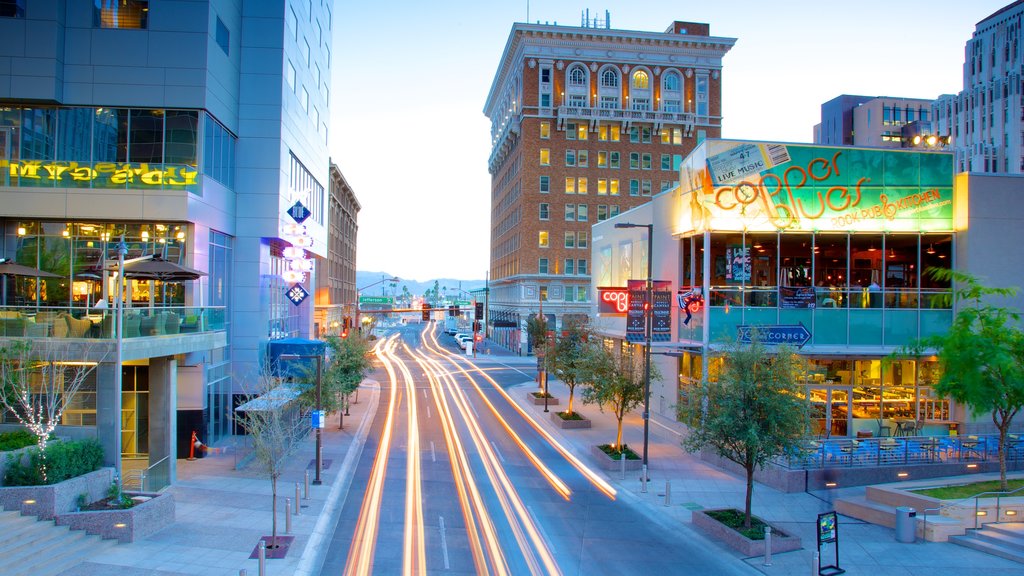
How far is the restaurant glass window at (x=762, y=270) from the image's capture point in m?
29.2

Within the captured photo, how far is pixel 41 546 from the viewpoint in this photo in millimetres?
14883

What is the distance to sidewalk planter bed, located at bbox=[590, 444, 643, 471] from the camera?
25438mm

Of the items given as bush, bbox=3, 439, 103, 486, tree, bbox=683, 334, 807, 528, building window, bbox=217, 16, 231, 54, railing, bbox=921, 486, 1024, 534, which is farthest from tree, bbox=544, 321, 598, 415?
bush, bbox=3, 439, 103, 486

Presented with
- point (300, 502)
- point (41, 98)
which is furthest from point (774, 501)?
point (41, 98)

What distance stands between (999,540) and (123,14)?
3376 centimetres

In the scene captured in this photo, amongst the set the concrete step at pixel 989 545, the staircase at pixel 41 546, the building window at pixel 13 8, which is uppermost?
the building window at pixel 13 8

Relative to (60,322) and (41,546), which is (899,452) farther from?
(60,322)

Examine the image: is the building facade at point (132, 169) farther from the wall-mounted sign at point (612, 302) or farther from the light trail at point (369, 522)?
the wall-mounted sign at point (612, 302)

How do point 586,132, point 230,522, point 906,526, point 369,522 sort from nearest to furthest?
1. point 906,526
2. point 230,522
3. point 369,522
4. point 586,132

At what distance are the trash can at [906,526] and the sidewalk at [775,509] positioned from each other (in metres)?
0.28

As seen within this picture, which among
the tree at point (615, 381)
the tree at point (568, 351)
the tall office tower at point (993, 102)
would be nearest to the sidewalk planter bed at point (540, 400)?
the tree at point (568, 351)

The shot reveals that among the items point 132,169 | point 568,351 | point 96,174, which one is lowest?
point 568,351

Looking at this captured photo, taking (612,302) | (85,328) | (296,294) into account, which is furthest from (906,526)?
(296,294)

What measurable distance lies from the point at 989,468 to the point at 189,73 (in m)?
33.3
